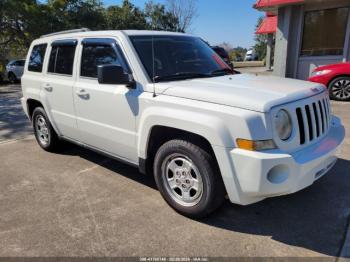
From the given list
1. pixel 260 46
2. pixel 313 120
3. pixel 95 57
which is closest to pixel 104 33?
pixel 95 57

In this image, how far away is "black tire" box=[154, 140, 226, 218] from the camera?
3.15 meters

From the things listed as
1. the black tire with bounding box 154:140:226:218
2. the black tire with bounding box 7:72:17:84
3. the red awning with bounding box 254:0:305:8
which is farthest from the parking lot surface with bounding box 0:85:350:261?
the black tire with bounding box 7:72:17:84

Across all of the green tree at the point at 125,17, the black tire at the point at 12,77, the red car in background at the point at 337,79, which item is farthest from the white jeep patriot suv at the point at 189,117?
the green tree at the point at 125,17

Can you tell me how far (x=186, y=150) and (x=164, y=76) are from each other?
38.9 inches

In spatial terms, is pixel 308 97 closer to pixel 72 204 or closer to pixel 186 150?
pixel 186 150

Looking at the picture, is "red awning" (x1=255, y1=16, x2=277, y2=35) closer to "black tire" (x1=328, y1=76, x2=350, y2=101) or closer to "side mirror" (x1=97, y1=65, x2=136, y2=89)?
"black tire" (x1=328, y1=76, x2=350, y2=101)

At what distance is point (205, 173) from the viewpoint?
316cm

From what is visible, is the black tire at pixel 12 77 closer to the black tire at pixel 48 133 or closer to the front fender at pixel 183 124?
the black tire at pixel 48 133

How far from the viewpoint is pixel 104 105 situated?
13.5 feet

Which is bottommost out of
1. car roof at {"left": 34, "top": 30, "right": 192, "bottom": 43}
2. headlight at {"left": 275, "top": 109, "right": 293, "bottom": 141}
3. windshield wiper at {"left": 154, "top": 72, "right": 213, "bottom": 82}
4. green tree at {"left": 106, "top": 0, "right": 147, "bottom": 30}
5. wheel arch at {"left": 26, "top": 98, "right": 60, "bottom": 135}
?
wheel arch at {"left": 26, "top": 98, "right": 60, "bottom": 135}

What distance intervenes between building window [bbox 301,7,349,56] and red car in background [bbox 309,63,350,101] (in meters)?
2.87

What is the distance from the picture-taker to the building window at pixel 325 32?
11.4 metres

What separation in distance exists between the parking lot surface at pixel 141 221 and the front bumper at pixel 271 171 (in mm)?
465

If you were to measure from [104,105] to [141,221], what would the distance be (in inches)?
58.7
